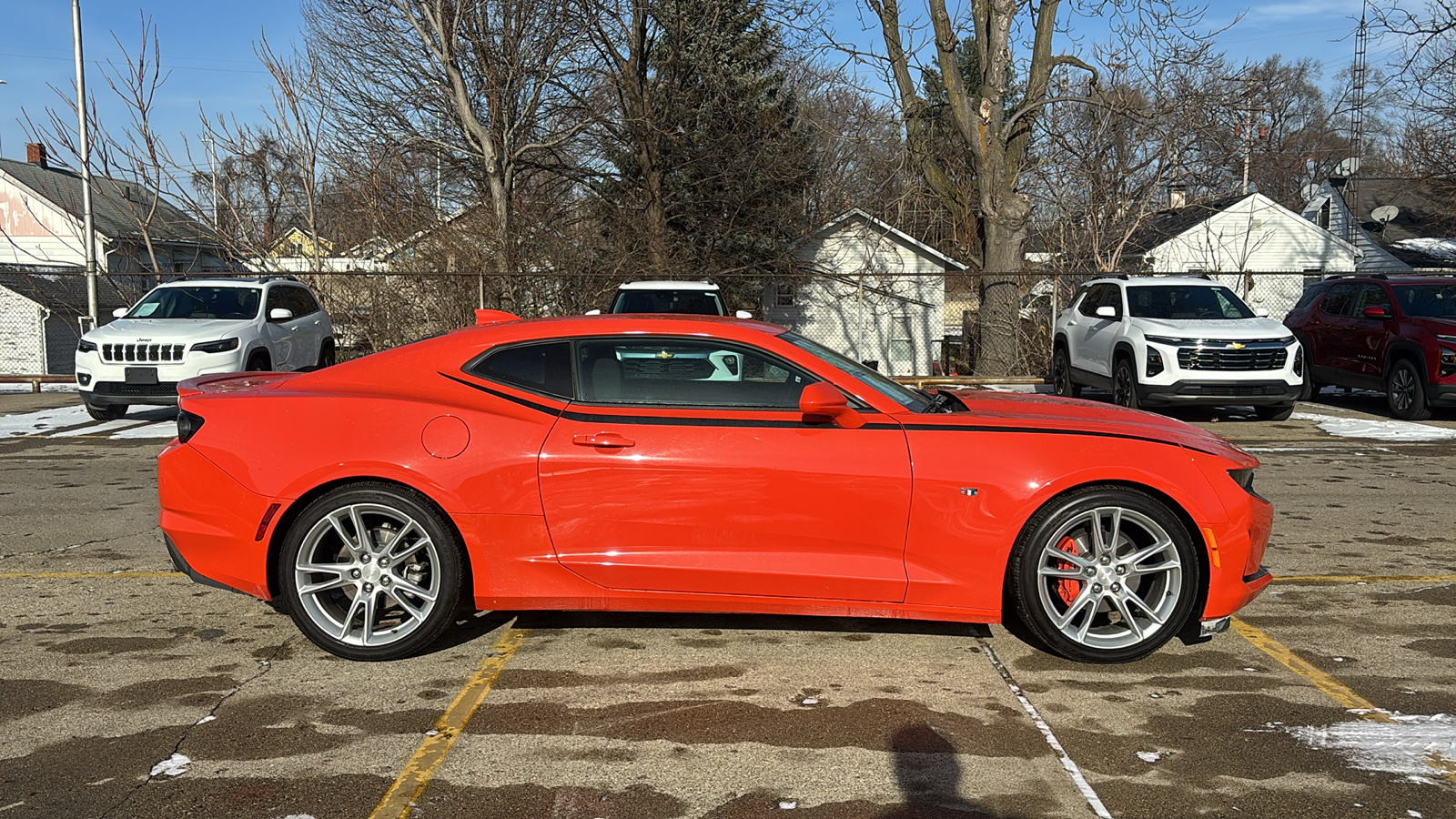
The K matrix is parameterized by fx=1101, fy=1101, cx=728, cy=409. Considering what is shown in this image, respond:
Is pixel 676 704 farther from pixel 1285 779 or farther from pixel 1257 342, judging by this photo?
pixel 1257 342

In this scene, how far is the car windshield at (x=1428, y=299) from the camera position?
13734 millimetres

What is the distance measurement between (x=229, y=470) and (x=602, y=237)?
70.3ft

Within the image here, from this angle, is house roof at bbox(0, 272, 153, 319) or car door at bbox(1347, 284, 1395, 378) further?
house roof at bbox(0, 272, 153, 319)

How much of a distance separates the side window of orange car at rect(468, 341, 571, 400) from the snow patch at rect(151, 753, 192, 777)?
1846mm

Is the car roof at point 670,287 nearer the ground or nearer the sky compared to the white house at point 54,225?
nearer the ground

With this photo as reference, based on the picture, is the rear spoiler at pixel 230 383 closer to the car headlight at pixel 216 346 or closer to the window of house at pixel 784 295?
the car headlight at pixel 216 346

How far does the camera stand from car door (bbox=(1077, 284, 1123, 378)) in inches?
555

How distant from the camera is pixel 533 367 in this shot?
4.72 m

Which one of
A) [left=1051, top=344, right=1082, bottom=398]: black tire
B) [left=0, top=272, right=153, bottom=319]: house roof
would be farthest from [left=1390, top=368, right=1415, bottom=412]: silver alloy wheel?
[left=0, top=272, right=153, bottom=319]: house roof

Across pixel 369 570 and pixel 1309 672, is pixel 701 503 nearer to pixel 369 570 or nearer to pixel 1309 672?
pixel 369 570

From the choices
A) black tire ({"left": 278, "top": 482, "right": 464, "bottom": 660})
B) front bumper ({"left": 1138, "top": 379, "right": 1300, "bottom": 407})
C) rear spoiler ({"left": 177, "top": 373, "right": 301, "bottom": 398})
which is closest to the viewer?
black tire ({"left": 278, "top": 482, "right": 464, "bottom": 660})

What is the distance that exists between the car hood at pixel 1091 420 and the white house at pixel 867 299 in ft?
84.7

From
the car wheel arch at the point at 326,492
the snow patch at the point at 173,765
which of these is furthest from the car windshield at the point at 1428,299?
the snow patch at the point at 173,765

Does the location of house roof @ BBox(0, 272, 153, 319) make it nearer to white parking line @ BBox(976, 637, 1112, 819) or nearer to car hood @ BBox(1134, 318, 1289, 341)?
car hood @ BBox(1134, 318, 1289, 341)
